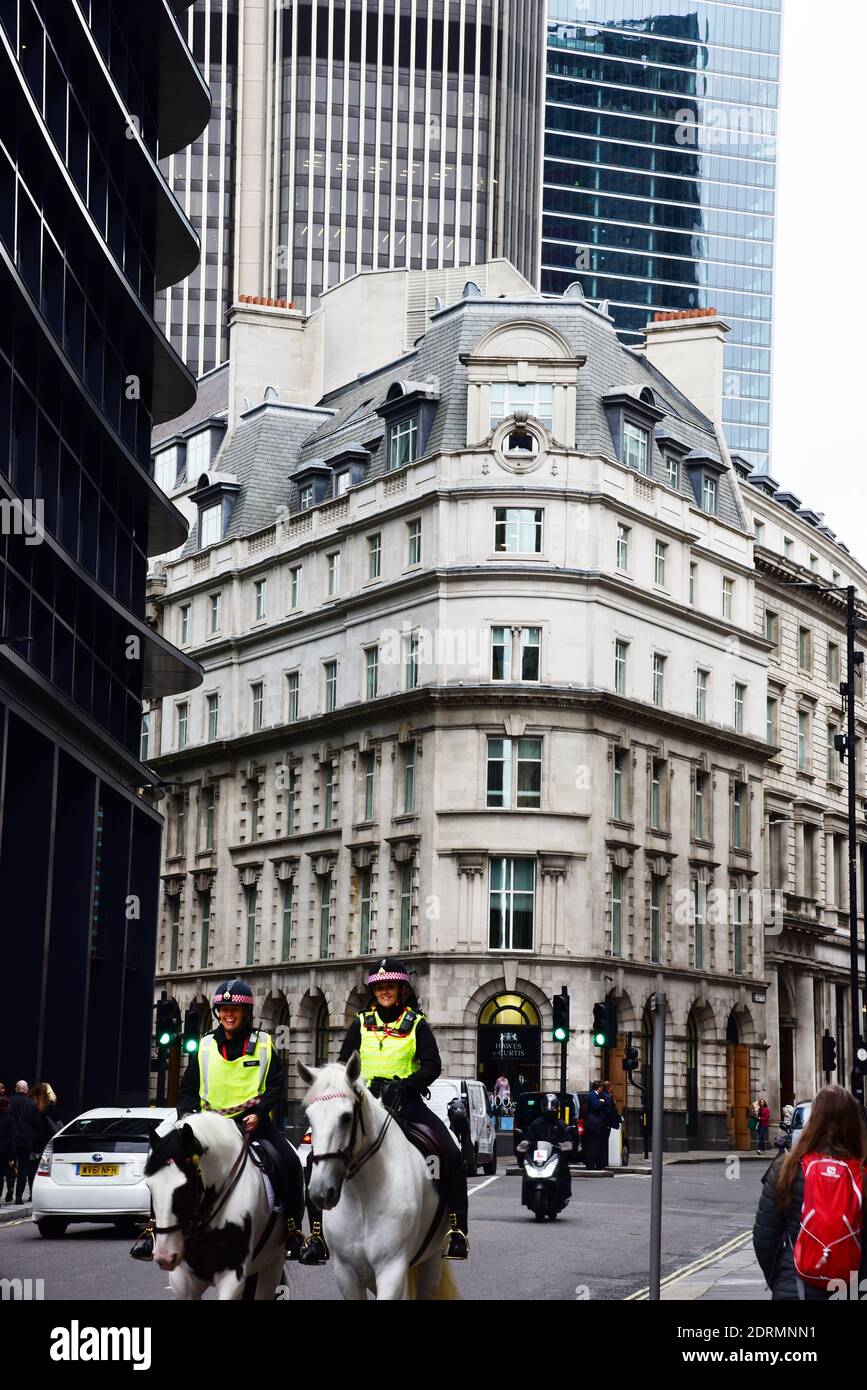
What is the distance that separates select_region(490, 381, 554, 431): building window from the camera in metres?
63.5

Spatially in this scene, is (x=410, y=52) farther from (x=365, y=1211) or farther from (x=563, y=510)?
(x=365, y=1211)

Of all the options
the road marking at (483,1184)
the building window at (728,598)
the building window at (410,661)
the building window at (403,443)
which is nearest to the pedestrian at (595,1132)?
the road marking at (483,1184)

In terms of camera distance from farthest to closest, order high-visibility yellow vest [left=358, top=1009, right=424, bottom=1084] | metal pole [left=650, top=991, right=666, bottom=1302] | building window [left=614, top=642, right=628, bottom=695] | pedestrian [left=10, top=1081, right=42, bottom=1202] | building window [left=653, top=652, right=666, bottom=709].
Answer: building window [left=653, top=652, right=666, bottom=709] → building window [left=614, top=642, right=628, bottom=695] → pedestrian [left=10, top=1081, right=42, bottom=1202] → metal pole [left=650, top=991, right=666, bottom=1302] → high-visibility yellow vest [left=358, top=1009, right=424, bottom=1084]

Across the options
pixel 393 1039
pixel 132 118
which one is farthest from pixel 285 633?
pixel 393 1039

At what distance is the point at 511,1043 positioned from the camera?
59.2 meters

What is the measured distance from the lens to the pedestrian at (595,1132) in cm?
4419

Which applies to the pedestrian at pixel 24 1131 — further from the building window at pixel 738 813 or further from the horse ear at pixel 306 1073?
the building window at pixel 738 813

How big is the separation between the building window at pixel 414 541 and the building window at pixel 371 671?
3225 mm

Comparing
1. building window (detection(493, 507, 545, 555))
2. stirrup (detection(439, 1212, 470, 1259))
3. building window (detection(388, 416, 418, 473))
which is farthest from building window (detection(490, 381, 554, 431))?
stirrup (detection(439, 1212, 470, 1259))

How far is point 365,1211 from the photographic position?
10.5 metres

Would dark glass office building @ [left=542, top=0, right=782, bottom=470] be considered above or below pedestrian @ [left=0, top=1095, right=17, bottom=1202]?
above

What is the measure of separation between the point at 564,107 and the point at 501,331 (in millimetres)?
113095

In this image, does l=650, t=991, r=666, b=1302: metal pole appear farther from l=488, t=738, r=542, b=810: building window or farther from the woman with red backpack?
l=488, t=738, r=542, b=810: building window

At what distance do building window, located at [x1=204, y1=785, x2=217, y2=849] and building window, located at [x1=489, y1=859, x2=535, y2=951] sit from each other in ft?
54.2
